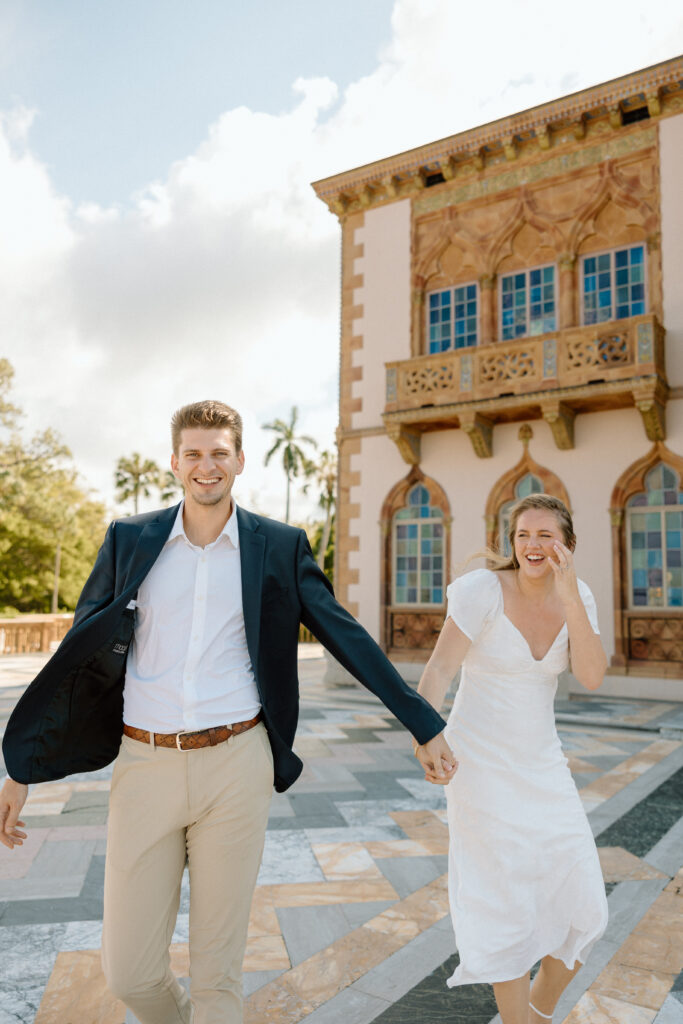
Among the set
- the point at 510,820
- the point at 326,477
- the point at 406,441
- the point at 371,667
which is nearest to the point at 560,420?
the point at 406,441

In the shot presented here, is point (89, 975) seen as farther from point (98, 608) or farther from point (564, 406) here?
point (564, 406)

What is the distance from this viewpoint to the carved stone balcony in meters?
12.3

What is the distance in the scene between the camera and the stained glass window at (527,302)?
1416 cm

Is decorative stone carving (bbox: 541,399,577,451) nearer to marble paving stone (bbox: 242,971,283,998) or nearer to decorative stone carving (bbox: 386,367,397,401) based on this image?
decorative stone carving (bbox: 386,367,397,401)

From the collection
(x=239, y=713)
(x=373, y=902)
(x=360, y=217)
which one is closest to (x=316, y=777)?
(x=373, y=902)

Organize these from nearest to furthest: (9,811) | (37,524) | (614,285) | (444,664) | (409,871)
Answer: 1. (9,811)
2. (444,664)
3. (409,871)
4. (614,285)
5. (37,524)

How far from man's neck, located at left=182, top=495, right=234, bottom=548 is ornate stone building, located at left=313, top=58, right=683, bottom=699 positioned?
36.0 ft

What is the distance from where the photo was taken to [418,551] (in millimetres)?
14859

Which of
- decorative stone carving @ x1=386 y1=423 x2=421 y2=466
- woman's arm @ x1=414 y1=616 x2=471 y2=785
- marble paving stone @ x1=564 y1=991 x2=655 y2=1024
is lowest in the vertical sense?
marble paving stone @ x1=564 y1=991 x2=655 y2=1024

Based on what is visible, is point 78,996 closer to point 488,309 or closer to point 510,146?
point 488,309

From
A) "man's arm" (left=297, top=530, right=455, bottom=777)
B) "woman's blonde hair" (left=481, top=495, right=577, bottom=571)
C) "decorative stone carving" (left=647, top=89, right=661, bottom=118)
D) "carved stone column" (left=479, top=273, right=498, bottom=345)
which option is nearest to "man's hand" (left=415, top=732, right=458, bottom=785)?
"man's arm" (left=297, top=530, right=455, bottom=777)

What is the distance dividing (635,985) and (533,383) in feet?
36.2

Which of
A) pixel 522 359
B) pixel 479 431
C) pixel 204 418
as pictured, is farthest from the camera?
pixel 479 431

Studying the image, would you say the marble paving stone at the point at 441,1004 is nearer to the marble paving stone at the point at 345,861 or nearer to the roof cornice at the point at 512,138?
the marble paving stone at the point at 345,861
